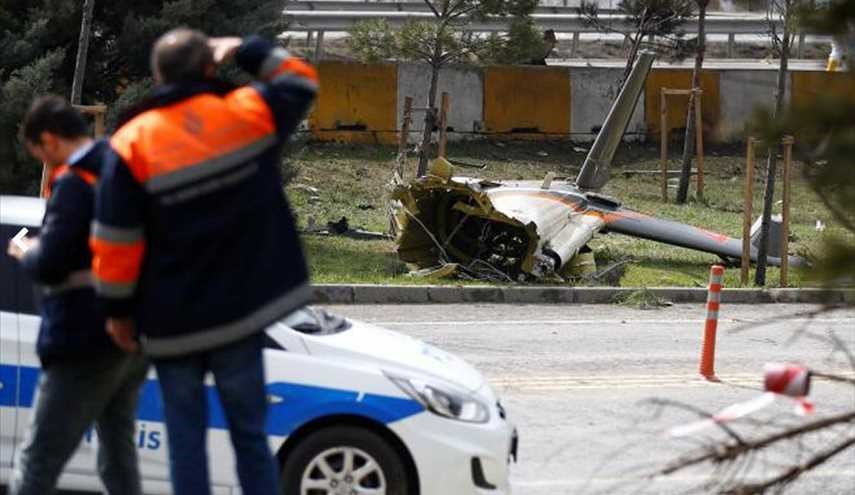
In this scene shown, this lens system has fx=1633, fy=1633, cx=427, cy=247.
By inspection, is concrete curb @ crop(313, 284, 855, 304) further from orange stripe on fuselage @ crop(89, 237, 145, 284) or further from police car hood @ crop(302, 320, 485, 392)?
orange stripe on fuselage @ crop(89, 237, 145, 284)

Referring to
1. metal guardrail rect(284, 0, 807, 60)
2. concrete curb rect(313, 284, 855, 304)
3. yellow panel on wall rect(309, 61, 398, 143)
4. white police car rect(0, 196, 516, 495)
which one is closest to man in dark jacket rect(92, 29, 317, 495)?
white police car rect(0, 196, 516, 495)

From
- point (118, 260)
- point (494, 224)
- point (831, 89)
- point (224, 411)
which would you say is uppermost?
point (831, 89)

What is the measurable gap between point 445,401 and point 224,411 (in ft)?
7.64

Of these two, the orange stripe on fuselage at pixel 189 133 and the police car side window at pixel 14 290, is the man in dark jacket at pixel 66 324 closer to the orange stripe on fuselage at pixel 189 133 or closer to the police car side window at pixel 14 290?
the orange stripe on fuselage at pixel 189 133

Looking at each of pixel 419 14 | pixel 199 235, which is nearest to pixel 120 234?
pixel 199 235

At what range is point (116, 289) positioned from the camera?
16.6ft

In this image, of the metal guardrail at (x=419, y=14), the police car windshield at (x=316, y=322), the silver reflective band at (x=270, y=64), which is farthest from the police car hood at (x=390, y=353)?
the metal guardrail at (x=419, y=14)

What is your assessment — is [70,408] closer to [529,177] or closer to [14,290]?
[14,290]

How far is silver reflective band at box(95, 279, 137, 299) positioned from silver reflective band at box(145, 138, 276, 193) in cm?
31

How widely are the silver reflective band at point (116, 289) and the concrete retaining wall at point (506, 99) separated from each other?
2312cm

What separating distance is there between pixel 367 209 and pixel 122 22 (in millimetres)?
4980

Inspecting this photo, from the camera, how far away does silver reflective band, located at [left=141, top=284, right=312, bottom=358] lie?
16.6 feet

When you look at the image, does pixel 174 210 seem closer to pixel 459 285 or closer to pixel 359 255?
pixel 459 285

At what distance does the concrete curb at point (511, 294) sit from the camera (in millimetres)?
17578
